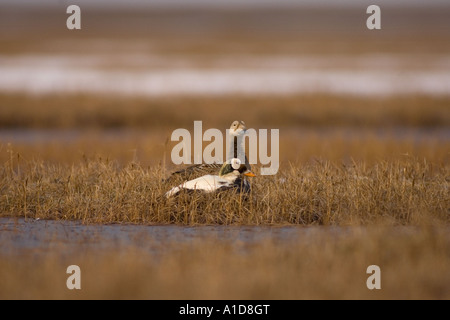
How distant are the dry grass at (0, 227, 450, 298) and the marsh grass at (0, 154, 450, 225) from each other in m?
1.02

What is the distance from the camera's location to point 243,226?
7770 millimetres

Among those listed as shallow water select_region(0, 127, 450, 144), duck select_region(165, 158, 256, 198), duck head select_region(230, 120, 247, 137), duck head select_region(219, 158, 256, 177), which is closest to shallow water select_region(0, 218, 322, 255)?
duck select_region(165, 158, 256, 198)

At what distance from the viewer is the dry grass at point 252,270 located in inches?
211

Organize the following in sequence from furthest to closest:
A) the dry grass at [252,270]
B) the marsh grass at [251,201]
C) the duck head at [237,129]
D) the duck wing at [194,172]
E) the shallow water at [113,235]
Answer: the duck head at [237,129] → the duck wing at [194,172] → the marsh grass at [251,201] → the shallow water at [113,235] → the dry grass at [252,270]

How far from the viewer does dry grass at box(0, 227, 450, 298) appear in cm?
537

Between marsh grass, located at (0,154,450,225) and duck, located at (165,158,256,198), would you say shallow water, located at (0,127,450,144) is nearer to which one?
marsh grass, located at (0,154,450,225)

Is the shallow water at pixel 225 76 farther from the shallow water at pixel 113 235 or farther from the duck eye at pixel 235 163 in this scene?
the shallow water at pixel 113 235

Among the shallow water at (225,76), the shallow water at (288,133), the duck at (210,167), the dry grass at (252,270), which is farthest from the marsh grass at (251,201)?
the shallow water at (225,76)

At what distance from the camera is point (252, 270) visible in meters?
5.85

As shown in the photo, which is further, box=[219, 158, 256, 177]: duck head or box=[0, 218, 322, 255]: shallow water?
box=[219, 158, 256, 177]: duck head

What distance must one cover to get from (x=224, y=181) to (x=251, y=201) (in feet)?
1.68

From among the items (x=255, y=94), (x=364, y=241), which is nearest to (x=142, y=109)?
(x=255, y=94)

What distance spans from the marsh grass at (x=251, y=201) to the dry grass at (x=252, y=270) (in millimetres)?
1022
